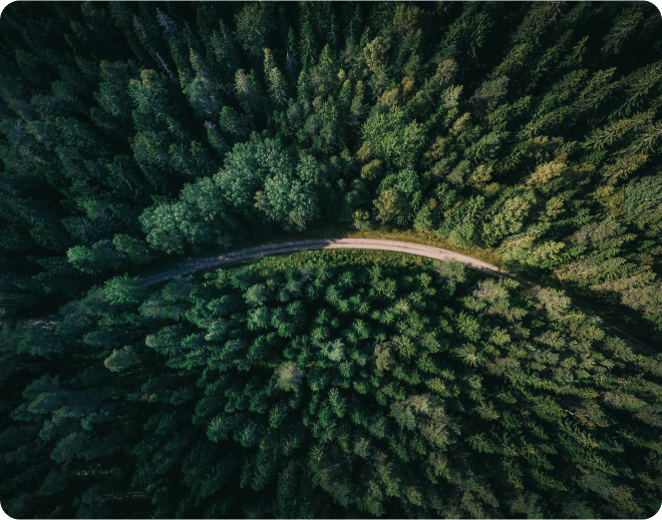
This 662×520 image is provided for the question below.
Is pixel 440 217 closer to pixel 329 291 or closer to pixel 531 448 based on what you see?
pixel 329 291

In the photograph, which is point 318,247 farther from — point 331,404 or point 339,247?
point 331,404

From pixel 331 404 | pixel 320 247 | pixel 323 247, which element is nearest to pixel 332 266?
pixel 323 247

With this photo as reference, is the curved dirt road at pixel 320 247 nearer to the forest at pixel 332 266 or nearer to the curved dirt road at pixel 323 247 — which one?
the curved dirt road at pixel 323 247

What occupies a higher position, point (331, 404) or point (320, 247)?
point (320, 247)

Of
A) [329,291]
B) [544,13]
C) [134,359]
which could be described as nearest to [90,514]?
[134,359]

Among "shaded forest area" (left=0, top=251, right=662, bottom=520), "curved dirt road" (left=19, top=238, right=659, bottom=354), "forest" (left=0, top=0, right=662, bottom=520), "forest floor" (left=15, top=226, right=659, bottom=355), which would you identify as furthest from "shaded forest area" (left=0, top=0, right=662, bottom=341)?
"shaded forest area" (left=0, top=251, right=662, bottom=520)

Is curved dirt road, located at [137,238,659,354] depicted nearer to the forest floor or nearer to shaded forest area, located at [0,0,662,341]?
the forest floor

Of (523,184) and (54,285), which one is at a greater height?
(523,184)
